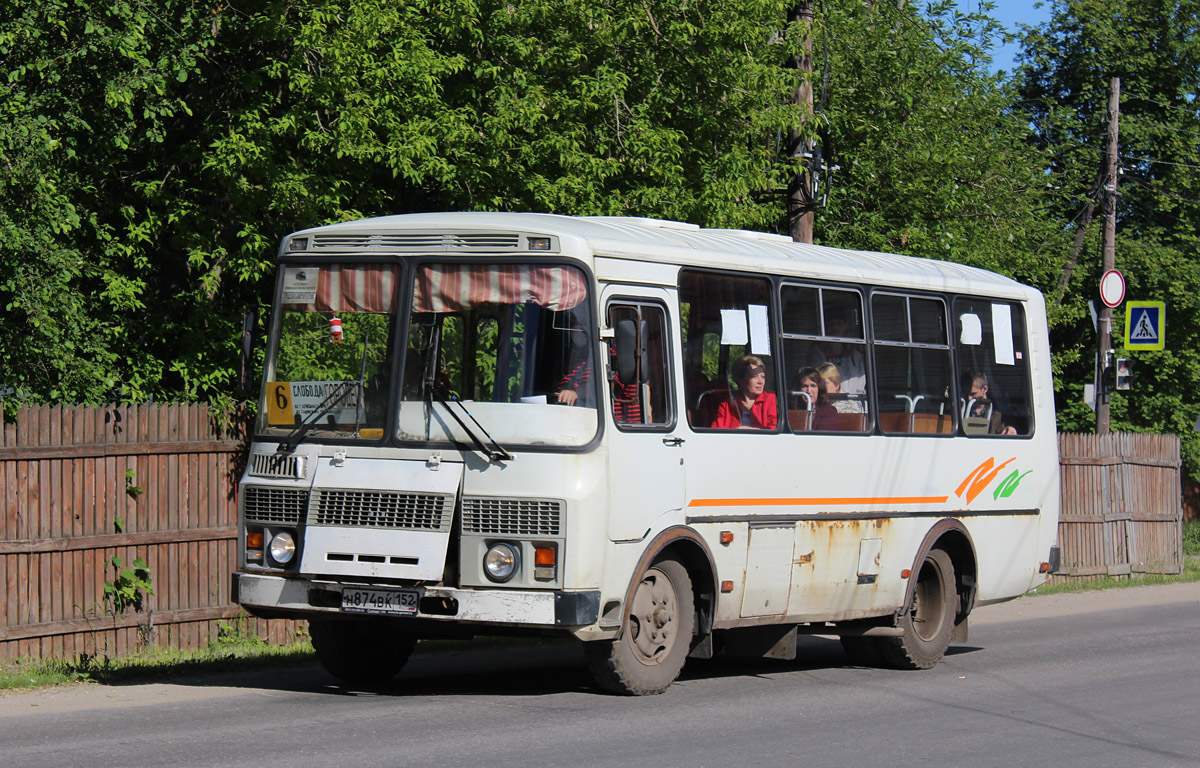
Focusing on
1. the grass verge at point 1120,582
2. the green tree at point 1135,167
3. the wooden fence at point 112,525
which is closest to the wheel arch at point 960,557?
the wooden fence at point 112,525

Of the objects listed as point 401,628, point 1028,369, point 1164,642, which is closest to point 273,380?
point 401,628

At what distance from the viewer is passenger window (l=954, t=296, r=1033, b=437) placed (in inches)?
534

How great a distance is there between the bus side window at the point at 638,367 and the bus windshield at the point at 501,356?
25cm

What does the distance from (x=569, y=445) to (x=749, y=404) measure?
81.1 inches

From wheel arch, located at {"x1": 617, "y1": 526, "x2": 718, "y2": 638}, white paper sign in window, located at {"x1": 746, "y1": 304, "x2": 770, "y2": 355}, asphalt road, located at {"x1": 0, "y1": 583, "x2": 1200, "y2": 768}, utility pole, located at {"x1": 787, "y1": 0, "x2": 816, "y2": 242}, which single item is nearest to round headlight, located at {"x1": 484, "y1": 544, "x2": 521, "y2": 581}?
asphalt road, located at {"x1": 0, "y1": 583, "x2": 1200, "y2": 768}

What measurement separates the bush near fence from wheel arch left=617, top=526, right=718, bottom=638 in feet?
15.0

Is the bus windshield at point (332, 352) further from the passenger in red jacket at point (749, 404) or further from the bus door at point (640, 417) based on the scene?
the passenger in red jacket at point (749, 404)

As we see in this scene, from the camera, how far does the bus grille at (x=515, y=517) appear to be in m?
9.38

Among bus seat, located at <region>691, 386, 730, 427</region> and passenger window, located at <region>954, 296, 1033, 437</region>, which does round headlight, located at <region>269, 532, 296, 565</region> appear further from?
passenger window, located at <region>954, 296, 1033, 437</region>

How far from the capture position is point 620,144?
51.7ft

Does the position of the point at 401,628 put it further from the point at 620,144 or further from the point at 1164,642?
the point at 1164,642

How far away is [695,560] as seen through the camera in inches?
418

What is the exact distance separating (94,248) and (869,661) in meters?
7.87

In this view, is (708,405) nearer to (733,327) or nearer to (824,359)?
(733,327)
